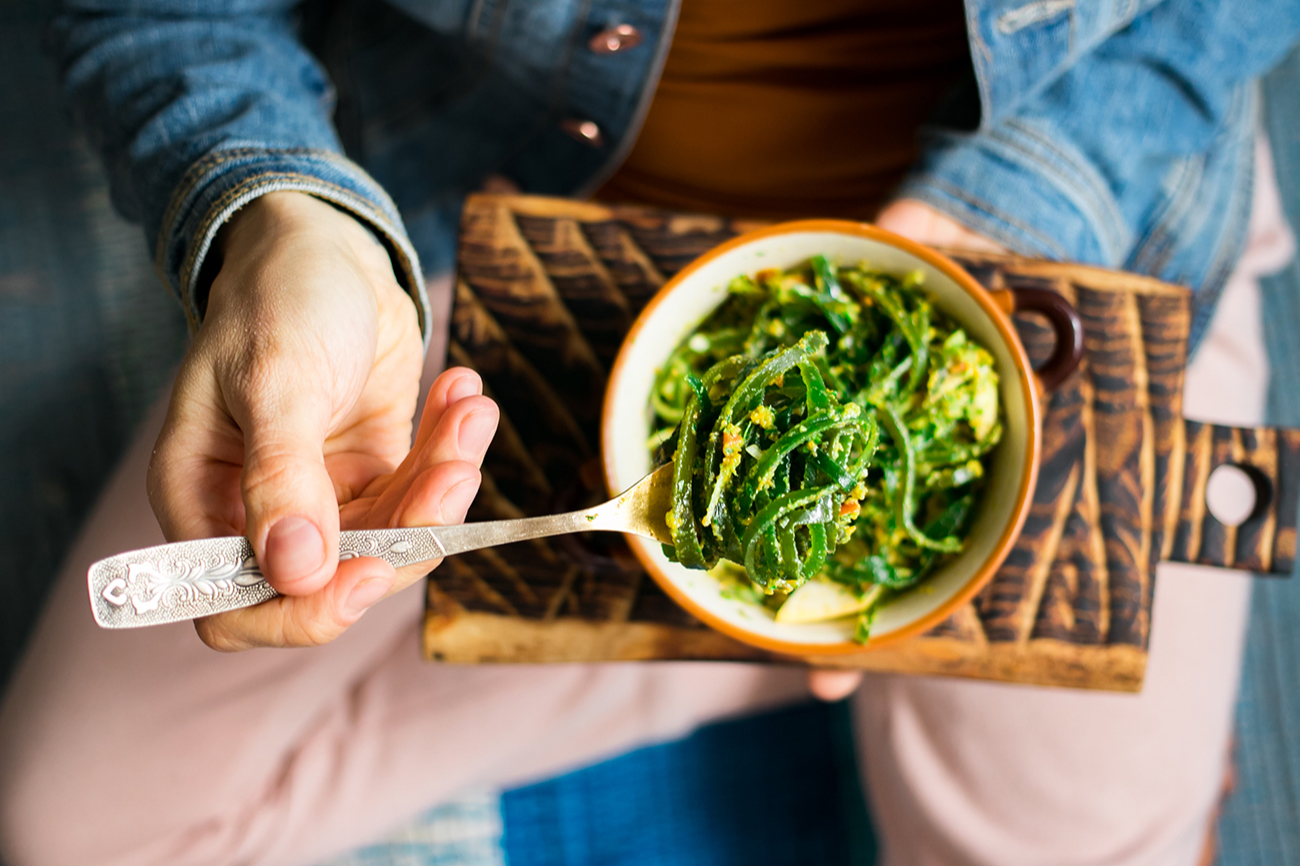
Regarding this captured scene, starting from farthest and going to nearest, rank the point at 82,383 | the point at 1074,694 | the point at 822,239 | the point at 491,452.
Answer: the point at 82,383, the point at 1074,694, the point at 491,452, the point at 822,239

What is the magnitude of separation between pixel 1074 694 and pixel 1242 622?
359 mm

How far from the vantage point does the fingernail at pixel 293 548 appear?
2.27ft

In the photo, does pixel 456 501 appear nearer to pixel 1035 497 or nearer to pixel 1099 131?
pixel 1035 497

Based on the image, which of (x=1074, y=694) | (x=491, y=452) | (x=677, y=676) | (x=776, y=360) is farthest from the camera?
(x=677, y=676)

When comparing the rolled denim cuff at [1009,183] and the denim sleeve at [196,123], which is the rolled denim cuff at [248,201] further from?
the rolled denim cuff at [1009,183]

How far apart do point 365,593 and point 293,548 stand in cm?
8

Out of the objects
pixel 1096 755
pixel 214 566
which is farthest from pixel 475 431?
pixel 1096 755

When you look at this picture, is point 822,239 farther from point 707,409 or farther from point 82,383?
point 82,383

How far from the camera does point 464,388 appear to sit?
2.63ft

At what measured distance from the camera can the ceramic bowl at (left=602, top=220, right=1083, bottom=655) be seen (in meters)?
0.86

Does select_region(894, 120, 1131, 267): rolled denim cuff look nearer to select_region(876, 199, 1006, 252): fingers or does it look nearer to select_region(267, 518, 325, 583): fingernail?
select_region(876, 199, 1006, 252): fingers

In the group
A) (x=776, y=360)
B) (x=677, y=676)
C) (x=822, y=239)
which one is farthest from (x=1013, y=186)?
(x=677, y=676)

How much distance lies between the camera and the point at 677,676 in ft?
4.94

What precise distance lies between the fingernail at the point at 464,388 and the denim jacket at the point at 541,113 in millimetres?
251
